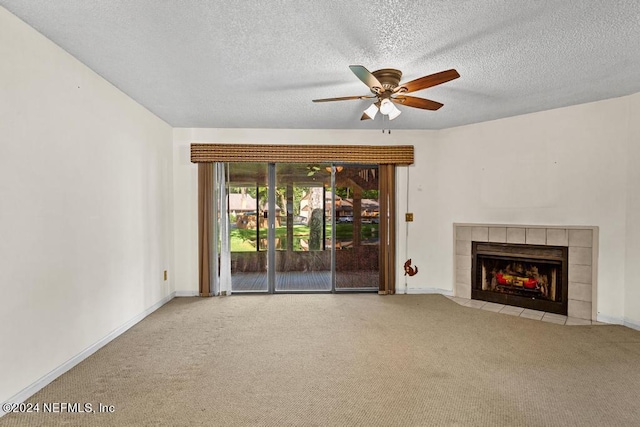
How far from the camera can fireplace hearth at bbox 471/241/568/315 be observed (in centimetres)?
387

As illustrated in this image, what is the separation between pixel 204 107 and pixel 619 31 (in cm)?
363

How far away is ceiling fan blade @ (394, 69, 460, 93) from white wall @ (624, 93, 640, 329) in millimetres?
2624

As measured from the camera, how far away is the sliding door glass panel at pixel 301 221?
4.96 m

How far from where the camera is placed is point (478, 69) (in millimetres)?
2674

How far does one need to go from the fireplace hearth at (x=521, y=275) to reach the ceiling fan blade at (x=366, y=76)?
3.03 m

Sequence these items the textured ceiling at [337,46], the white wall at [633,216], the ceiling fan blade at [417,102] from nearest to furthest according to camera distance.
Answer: the textured ceiling at [337,46], the ceiling fan blade at [417,102], the white wall at [633,216]

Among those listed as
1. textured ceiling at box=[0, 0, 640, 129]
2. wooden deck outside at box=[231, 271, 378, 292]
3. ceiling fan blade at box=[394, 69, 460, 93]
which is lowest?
wooden deck outside at box=[231, 271, 378, 292]

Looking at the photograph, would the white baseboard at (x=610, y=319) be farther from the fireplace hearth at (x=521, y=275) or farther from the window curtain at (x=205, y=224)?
the window curtain at (x=205, y=224)

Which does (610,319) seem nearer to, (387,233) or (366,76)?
(387,233)

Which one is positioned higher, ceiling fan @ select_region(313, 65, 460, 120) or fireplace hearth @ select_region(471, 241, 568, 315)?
ceiling fan @ select_region(313, 65, 460, 120)

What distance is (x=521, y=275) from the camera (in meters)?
4.19

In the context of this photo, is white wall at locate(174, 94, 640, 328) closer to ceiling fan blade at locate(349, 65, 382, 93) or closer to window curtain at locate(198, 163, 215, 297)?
window curtain at locate(198, 163, 215, 297)

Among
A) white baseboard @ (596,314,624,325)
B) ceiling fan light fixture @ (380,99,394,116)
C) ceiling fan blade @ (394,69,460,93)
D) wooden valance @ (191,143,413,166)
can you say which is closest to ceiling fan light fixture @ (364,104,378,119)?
ceiling fan light fixture @ (380,99,394,116)

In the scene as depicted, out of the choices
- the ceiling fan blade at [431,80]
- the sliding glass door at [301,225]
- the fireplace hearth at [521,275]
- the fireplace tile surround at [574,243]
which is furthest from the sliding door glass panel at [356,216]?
the ceiling fan blade at [431,80]
